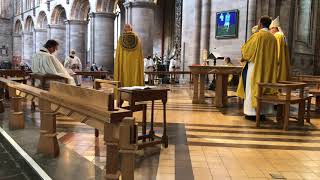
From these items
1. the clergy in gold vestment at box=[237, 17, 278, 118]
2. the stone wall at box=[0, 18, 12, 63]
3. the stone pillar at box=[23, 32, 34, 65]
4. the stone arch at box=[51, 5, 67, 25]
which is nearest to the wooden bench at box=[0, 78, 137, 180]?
the clergy in gold vestment at box=[237, 17, 278, 118]

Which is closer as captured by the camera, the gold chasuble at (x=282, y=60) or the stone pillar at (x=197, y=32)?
the gold chasuble at (x=282, y=60)

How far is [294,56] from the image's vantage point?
49.2 feet

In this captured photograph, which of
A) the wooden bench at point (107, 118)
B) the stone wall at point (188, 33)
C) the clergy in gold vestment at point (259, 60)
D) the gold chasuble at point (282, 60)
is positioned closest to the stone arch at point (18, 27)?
the stone wall at point (188, 33)

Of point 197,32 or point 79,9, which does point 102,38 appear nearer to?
point 79,9

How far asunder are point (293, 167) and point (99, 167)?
6.74 ft

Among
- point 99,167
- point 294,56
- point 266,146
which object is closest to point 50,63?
point 99,167

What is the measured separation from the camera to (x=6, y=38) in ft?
141

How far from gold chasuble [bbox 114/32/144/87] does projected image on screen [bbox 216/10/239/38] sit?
23.0 feet

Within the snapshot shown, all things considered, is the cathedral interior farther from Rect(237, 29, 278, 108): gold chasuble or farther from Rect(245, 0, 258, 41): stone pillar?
Rect(237, 29, 278, 108): gold chasuble

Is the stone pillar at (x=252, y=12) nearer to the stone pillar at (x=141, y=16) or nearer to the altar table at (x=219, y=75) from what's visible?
the altar table at (x=219, y=75)

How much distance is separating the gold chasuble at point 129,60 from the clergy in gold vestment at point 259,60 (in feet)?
6.63

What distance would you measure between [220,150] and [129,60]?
3.02m

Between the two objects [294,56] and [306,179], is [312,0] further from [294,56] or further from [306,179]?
[306,179]

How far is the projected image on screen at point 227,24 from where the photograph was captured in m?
13.0
